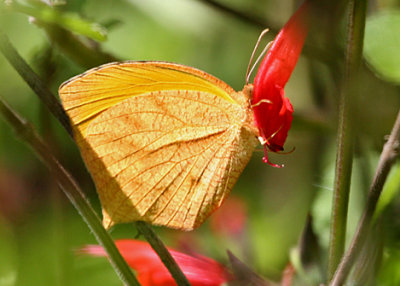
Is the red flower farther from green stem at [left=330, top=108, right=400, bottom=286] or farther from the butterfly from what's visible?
green stem at [left=330, top=108, right=400, bottom=286]

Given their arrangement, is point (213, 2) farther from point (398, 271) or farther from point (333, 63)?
point (398, 271)

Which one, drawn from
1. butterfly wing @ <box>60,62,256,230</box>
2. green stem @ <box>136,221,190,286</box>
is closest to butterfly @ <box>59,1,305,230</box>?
butterfly wing @ <box>60,62,256,230</box>

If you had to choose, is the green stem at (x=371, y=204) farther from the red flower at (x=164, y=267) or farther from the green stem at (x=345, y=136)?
the red flower at (x=164, y=267)

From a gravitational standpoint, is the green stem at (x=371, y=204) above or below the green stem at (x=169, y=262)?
above

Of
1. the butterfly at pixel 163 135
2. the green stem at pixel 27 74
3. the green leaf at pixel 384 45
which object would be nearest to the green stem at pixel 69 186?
the green stem at pixel 27 74

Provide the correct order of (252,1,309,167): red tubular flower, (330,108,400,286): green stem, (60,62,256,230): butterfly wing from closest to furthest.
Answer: (330,108,400,286): green stem → (252,1,309,167): red tubular flower → (60,62,256,230): butterfly wing

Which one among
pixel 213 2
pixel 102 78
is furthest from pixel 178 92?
pixel 213 2
